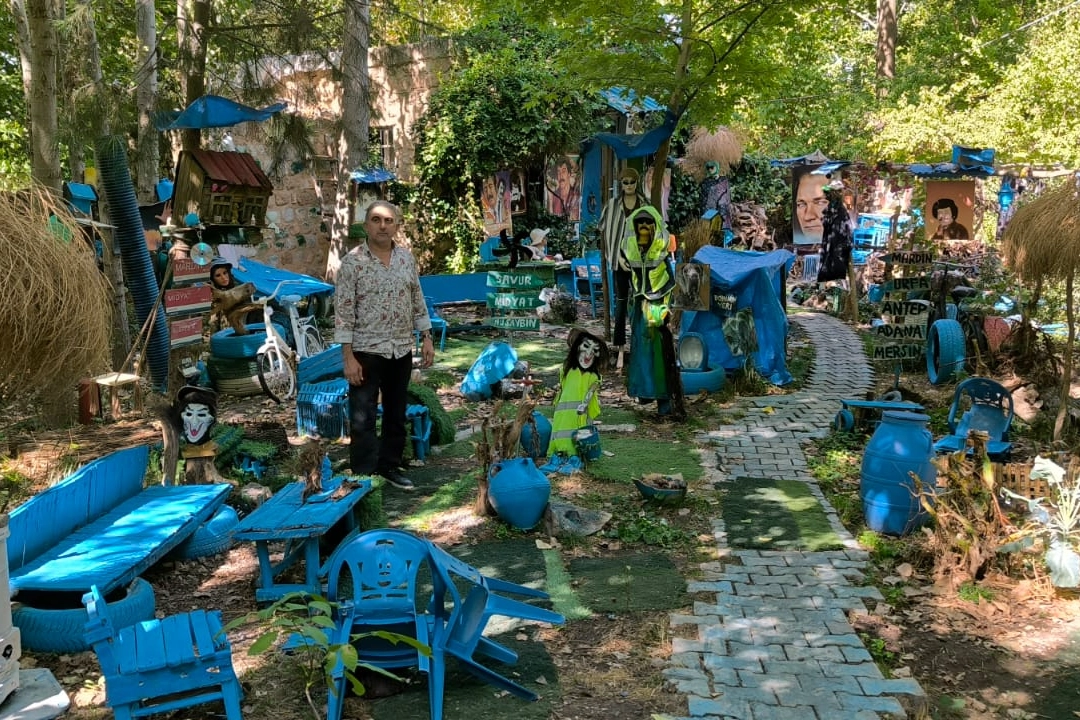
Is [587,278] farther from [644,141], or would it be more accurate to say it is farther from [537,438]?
[537,438]

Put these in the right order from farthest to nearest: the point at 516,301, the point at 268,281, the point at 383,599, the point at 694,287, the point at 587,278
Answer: the point at 587,278 < the point at 268,281 < the point at 694,287 < the point at 516,301 < the point at 383,599

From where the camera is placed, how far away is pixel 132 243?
7.04m

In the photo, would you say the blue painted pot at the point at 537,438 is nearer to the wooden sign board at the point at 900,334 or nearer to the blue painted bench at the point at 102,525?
the blue painted bench at the point at 102,525

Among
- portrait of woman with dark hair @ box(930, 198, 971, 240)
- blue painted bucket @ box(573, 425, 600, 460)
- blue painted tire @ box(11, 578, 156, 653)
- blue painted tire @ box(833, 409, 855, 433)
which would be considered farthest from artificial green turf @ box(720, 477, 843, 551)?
portrait of woman with dark hair @ box(930, 198, 971, 240)

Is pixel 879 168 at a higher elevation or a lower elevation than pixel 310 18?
lower

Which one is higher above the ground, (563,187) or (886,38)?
(886,38)

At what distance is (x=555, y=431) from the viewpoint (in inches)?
268

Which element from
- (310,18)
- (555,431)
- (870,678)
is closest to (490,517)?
(555,431)

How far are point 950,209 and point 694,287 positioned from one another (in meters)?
5.65

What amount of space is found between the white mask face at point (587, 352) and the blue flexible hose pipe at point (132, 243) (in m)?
3.31

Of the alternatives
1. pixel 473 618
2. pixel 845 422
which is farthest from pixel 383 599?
pixel 845 422

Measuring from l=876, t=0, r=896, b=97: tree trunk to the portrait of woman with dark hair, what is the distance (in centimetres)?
942

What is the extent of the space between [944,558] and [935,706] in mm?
1315

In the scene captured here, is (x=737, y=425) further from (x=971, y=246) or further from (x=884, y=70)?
(x=884, y=70)
